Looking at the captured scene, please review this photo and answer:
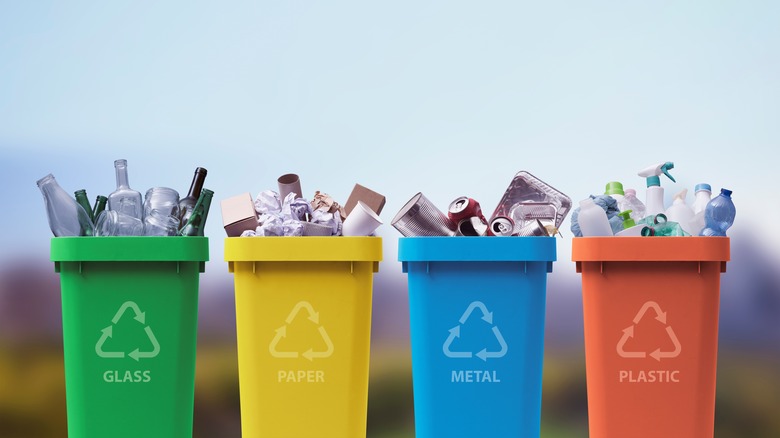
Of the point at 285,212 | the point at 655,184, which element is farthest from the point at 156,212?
the point at 655,184

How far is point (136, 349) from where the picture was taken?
3.61m

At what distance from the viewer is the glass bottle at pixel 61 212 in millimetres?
3674

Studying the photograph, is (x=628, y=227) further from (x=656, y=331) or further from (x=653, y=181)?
(x=656, y=331)

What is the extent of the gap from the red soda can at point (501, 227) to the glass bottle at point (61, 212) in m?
1.75

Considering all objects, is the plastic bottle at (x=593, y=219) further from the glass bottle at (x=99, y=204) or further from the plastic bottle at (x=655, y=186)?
the glass bottle at (x=99, y=204)

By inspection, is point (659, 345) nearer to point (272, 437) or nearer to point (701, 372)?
point (701, 372)

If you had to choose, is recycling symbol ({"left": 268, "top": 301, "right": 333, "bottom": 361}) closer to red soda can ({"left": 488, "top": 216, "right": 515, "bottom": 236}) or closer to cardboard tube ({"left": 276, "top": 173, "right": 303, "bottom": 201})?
cardboard tube ({"left": 276, "top": 173, "right": 303, "bottom": 201})

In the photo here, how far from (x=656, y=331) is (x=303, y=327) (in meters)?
1.50

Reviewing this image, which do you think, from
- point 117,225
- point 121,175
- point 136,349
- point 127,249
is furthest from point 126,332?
point 121,175

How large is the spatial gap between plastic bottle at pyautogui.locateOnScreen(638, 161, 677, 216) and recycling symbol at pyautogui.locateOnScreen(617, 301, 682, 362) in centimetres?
42

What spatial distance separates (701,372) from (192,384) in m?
2.19

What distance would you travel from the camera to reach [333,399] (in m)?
3.56

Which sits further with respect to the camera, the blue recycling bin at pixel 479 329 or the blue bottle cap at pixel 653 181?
the blue bottle cap at pixel 653 181

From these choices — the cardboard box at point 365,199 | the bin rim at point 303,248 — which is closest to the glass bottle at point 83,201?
the bin rim at point 303,248
